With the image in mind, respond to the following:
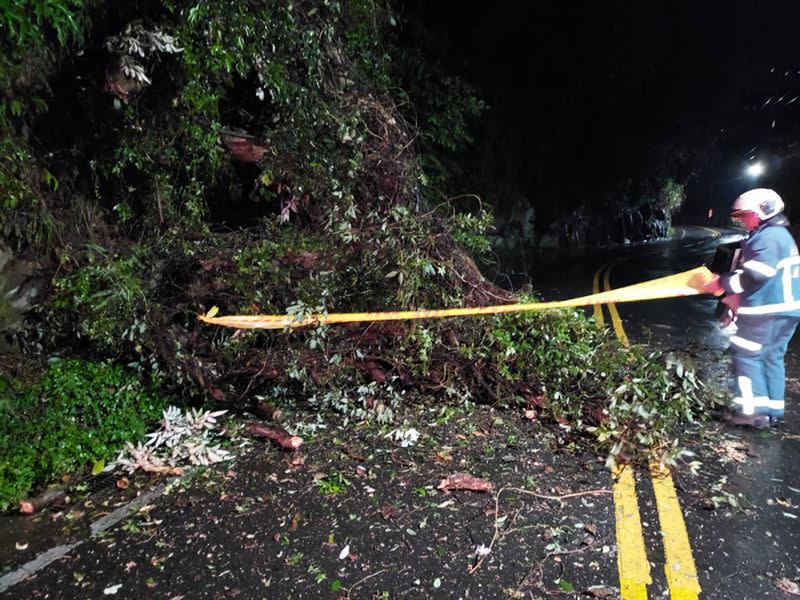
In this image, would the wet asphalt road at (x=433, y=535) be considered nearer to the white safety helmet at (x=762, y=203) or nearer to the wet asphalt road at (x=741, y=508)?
the wet asphalt road at (x=741, y=508)

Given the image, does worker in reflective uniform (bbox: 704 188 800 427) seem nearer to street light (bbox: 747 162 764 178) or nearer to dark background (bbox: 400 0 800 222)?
dark background (bbox: 400 0 800 222)

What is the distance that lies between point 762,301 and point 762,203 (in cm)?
84

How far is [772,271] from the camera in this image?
4.32 metres

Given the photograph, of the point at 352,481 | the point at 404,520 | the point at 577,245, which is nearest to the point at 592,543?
the point at 404,520

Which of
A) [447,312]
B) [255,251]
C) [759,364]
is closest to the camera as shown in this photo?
[759,364]

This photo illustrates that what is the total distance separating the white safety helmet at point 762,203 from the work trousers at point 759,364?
2.90ft

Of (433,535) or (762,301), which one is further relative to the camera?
(762,301)

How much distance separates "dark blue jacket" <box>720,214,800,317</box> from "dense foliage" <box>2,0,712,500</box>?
104 cm

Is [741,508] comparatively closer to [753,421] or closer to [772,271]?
[753,421]

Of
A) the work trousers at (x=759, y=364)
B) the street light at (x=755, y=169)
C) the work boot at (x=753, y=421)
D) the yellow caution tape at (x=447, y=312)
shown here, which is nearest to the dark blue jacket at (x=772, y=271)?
the work trousers at (x=759, y=364)

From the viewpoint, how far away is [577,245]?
26.5 metres

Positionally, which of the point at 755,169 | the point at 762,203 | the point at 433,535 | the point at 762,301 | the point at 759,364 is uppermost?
the point at 755,169

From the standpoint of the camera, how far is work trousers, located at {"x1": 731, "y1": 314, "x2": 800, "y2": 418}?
451 centimetres

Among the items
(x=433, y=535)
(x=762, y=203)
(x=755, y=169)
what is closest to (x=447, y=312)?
(x=433, y=535)
